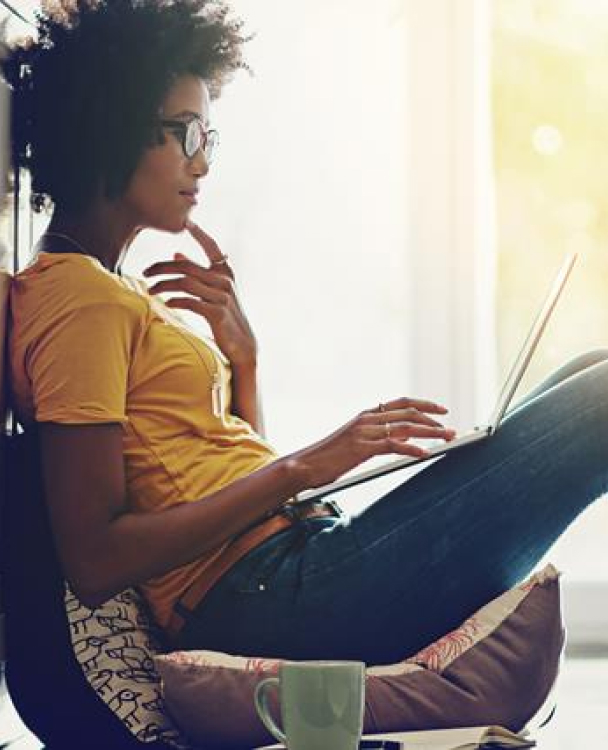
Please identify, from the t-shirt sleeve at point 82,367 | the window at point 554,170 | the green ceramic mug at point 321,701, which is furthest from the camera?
the window at point 554,170

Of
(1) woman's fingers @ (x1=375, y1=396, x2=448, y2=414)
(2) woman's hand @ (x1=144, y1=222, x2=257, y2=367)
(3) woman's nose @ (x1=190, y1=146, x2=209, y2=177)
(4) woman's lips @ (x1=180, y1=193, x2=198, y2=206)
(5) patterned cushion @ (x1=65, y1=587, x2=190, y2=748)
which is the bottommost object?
(5) patterned cushion @ (x1=65, y1=587, x2=190, y2=748)

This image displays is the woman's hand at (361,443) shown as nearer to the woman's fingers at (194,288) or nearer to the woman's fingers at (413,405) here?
the woman's fingers at (413,405)

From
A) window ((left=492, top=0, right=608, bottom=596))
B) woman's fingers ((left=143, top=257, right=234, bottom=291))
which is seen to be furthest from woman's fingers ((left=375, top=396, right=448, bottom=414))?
window ((left=492, top=0, right=608, bottom=596))

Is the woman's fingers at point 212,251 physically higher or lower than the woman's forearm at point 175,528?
higher

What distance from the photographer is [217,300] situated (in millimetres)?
2236

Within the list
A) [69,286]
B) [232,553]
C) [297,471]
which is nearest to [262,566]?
[232,553]

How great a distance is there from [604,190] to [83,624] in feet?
7.18

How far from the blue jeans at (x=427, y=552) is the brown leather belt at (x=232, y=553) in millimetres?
21

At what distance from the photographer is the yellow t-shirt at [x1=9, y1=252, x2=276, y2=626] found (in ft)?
5.95

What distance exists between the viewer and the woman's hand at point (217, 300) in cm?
220

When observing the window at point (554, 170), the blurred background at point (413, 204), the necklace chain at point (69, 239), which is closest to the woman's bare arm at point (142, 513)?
the necklace chain at point (69, 239)

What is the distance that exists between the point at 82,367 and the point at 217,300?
464 mm

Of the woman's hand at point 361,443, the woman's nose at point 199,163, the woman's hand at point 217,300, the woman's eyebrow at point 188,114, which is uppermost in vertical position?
the woman's eyebrow at point 188,114

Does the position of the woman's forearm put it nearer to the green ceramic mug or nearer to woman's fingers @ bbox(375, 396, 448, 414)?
woman's fingers @ bbox(375, 396, 448, 414)
